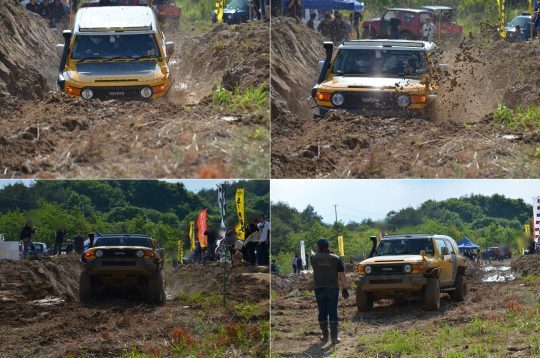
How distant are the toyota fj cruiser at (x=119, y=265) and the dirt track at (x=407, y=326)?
5.61 ft

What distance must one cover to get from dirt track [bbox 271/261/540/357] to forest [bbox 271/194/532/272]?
91cm

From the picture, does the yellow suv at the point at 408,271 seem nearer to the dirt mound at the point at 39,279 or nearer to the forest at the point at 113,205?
the forest at the point at 113,205

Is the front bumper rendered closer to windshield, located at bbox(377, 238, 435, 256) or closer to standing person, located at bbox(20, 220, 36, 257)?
windshield, located at bbox(377, 238, 435, 256)

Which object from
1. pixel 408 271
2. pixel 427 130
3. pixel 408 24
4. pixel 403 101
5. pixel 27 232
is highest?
pixel 408 24

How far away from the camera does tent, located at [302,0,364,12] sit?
2062 centimetres

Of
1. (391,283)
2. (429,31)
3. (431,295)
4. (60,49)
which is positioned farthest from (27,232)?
(429,31)

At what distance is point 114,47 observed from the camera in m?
19.7

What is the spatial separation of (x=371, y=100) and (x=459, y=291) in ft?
10.3

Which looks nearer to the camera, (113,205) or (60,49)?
(113,205)

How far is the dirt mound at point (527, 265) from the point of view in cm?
1923

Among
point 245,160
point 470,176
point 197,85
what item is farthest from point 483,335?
point 197,85

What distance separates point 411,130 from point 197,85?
12.3 ft

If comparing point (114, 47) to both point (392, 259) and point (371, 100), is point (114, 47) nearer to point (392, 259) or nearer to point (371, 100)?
point (371, 100)

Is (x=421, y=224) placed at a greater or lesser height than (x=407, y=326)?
greater
